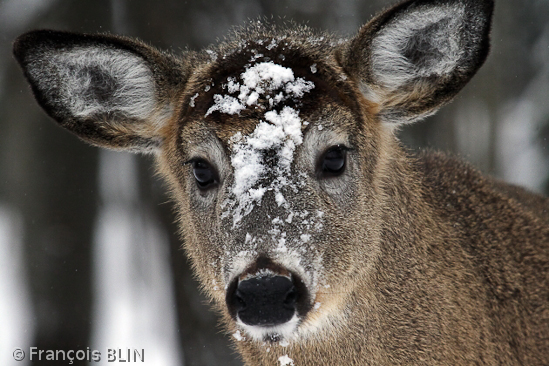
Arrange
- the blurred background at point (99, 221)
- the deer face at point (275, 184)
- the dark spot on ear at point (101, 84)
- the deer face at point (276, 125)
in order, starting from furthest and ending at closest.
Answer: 1. the blurred background at point (99, 221)
2. the dark spot on ear at point (101, 84)
3. the deer face at point (276, 125)
4. the deer face at point (275, 184)

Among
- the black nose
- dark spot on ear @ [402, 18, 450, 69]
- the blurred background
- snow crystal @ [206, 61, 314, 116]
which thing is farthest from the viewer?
the blurred background

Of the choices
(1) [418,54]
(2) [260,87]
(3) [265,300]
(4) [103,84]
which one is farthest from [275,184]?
(4) [103,84]

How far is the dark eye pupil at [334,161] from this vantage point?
3705 millimetres

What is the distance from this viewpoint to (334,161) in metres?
3.72

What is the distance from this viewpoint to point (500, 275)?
→ 4.12 meters

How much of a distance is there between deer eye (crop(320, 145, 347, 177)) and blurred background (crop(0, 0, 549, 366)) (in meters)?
3.13

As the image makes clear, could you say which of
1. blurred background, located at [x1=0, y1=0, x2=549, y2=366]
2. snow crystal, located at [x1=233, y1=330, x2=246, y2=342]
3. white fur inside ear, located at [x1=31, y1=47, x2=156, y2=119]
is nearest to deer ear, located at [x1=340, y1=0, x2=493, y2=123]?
white fur inside ear, located at [x1=31, y1=47, x2=156, y2=119]

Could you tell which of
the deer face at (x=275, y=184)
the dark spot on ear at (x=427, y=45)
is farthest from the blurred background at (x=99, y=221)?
the dark spot on ear at (x=427, y=45)

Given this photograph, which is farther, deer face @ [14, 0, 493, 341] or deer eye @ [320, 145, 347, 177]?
deer eye @ [320, 145, 347, 177]

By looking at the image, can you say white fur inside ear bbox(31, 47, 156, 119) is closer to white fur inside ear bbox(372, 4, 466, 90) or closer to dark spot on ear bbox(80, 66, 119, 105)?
dark spot on ear bbox(80, 66, 119, 105)

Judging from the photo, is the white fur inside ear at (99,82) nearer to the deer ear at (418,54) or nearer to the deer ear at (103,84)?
the deer ear at (103,84)

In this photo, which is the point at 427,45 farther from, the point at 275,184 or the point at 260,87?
the point at 275,184

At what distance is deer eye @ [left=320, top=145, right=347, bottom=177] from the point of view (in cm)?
370

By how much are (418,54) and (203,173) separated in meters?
1.47
